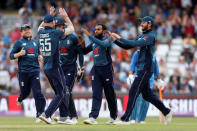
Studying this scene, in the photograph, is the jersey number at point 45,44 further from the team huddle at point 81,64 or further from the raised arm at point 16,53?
the raised arm at point 16,53

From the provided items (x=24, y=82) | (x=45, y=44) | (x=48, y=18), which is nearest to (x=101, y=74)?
(x=45, y=44)

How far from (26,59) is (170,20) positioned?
42.7ft

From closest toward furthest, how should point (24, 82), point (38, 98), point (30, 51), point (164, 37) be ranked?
point (38, 98)
point (30, 51)
point (24, 82)
point (164, 37)

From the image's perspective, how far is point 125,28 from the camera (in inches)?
1173

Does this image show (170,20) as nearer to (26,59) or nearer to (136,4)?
(136,4)

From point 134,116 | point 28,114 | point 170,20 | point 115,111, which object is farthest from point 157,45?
point 115,111

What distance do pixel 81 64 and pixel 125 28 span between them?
12850mm

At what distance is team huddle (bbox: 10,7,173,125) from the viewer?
1595 cm

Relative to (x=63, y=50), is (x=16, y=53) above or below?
below

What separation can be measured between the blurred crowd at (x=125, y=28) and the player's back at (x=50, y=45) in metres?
9.62

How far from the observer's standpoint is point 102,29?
16.4m

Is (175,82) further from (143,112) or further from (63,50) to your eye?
(63,50)

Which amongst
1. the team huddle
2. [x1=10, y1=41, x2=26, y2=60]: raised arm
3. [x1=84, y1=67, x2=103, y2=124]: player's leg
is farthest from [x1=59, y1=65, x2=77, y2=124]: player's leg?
[x1=10, y1=41, x2=26, y2=60]: raised arm

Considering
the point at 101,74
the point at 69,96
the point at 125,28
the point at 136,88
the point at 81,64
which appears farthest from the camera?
the point at 125,28
